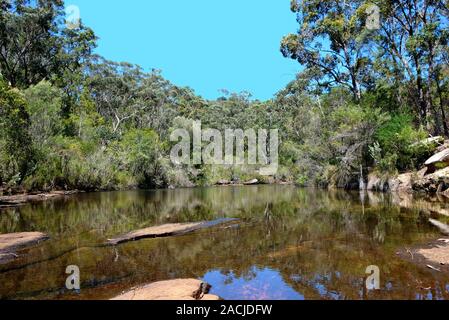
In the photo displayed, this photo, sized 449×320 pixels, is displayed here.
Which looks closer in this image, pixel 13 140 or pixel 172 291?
pixel 172 291

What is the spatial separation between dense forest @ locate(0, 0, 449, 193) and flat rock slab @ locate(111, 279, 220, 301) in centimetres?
1947

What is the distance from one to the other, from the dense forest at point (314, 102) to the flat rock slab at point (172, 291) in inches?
766

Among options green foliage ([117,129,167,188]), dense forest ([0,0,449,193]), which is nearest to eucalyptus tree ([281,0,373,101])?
dense forest ([0,0,449,193])

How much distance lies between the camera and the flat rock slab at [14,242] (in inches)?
312

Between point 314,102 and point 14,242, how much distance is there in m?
42.9

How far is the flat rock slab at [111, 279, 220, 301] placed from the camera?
493 centimetres

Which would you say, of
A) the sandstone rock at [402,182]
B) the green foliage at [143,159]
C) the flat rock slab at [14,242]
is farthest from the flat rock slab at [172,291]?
the green foliage at [143,159]

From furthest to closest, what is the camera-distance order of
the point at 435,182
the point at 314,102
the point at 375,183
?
the point at 314,102 → the point at 375,183 → the point at 435,182

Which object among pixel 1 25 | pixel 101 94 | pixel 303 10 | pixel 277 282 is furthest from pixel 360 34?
pixel 101 94

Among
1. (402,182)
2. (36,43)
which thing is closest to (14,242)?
(402,182)

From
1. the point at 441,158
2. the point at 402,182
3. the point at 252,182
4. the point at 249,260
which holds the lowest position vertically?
the point at 249,260

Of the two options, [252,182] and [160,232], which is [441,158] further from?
[252,182]

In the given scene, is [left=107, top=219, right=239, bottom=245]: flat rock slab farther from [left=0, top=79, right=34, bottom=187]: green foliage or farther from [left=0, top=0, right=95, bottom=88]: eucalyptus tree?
[left=0, top=0, right=95, bottom=88]: eucalyptus tree

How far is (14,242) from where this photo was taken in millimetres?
9023
